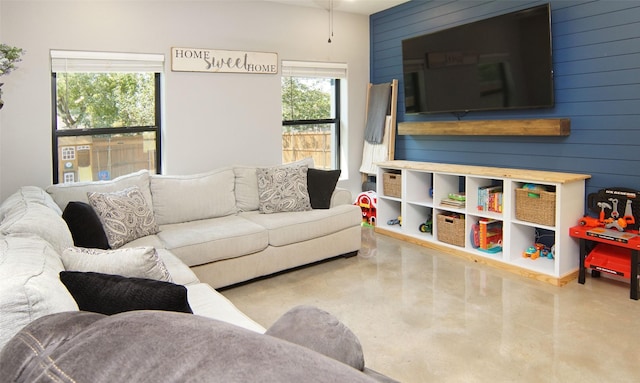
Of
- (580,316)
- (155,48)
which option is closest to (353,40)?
(155,48)

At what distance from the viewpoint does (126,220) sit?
3.29 metres

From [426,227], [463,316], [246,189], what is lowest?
[463,316]

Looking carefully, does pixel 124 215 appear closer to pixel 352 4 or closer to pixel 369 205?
pixel 369 205

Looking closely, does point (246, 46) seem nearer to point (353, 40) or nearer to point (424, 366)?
point (353, 40)

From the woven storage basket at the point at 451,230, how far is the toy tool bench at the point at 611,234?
964mm

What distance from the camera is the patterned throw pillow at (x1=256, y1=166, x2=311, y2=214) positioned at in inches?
166

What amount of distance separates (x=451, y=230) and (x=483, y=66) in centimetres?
151

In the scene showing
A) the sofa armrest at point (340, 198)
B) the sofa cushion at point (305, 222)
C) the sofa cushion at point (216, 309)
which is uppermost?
the sofa armrest at point (340, 198)

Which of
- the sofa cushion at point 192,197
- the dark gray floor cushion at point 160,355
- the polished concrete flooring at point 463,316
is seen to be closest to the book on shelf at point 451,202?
the polished concrete flooring at point 463,316

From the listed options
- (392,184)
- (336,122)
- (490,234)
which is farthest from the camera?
(336,122)

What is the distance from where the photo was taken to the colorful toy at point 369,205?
5.50 m

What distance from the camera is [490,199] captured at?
166 inches

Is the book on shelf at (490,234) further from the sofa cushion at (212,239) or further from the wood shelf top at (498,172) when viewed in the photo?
the sofa cushion at (212,239)

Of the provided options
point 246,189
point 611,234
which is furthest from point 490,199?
point 246,189
